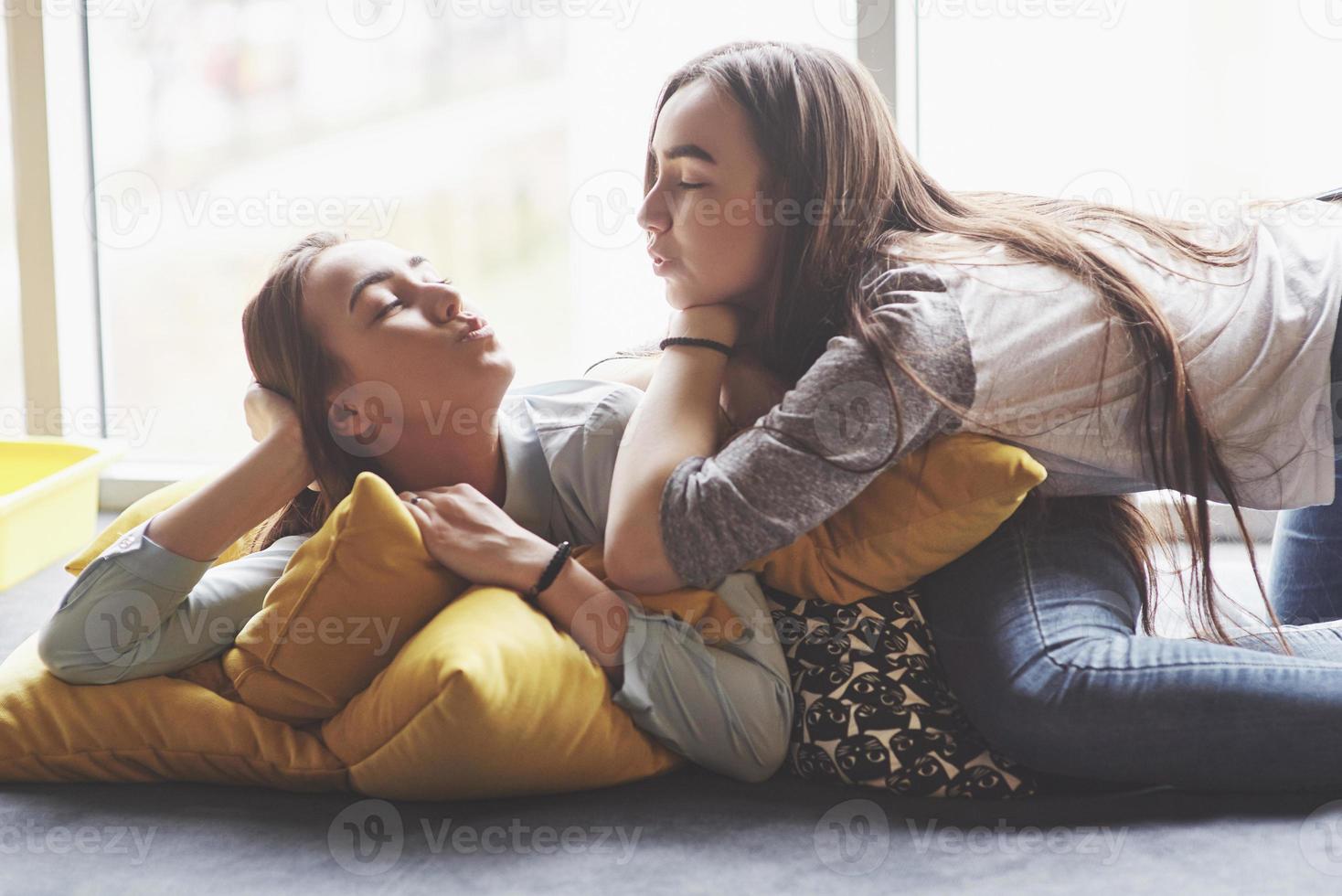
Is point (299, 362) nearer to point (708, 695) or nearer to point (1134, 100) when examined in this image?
point (708, 695)

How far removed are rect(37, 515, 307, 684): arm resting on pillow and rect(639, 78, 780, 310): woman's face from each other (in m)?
0.64

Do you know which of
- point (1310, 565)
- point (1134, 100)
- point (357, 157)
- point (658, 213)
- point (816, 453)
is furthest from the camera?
point (357, 157)

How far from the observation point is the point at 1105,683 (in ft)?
4.08

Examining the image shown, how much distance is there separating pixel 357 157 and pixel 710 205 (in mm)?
1680

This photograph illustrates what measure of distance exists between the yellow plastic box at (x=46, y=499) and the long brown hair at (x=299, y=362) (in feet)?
2.99

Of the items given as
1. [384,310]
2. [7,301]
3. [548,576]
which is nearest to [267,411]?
[384,310]

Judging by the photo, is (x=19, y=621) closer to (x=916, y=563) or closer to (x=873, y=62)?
(x=916, y=563)

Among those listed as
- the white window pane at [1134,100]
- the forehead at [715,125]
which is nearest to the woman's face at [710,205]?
the forehead at [715,125]

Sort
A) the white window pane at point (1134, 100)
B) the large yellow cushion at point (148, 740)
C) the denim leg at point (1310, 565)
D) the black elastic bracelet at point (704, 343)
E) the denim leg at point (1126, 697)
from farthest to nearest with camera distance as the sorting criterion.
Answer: the white window pane at point (1134, 100), the denim leg at point (1310, 565), the black elastic bracelet at point (704, 343), the large yellow cushion at point (148, 740), the denim leg at point (1126, 697)

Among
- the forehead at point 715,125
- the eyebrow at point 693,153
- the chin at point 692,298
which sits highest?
the forehead at point 715,125

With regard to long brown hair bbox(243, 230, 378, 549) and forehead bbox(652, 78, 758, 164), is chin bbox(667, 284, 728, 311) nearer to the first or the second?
forehead bbox(652, 78, 758, 164)

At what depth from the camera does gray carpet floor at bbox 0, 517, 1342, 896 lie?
1111 mm

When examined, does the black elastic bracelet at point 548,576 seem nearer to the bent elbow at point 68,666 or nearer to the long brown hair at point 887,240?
the long brown hair at point 887,240

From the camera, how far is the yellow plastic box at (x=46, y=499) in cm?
217
